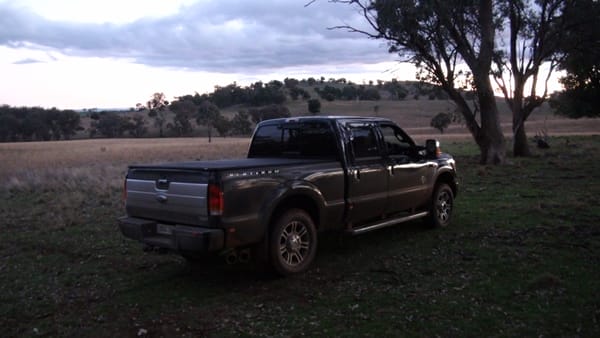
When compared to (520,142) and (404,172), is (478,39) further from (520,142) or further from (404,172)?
(404,172)

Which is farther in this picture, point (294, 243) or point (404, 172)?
point (404, 172)

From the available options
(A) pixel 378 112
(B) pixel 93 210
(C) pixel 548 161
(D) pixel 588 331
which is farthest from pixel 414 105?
(D) pixel 588 331

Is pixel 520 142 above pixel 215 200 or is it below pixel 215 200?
below

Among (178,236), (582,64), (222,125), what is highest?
(582,64)

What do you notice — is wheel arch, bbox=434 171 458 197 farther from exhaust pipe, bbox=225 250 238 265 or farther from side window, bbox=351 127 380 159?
exhaust pipe, bbox=225 250 238 265

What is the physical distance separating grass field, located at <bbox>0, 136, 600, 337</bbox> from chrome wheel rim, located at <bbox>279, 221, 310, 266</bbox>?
9.8 inches

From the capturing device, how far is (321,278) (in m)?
7.05

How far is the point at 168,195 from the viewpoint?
6.53 m

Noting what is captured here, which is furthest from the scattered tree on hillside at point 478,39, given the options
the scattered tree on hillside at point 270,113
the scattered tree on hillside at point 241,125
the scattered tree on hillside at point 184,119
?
the scattered tree on hillside at point 184,119

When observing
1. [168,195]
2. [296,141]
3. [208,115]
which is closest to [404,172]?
[296,141]

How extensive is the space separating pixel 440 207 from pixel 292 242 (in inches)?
146

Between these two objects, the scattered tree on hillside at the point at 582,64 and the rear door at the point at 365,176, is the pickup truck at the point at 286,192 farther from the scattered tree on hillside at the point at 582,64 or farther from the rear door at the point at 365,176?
the scattered tree on hillside at the point at 582,64

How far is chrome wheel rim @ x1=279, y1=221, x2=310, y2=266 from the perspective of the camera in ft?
22.9

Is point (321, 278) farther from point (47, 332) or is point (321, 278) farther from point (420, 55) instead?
point (420, 55)
